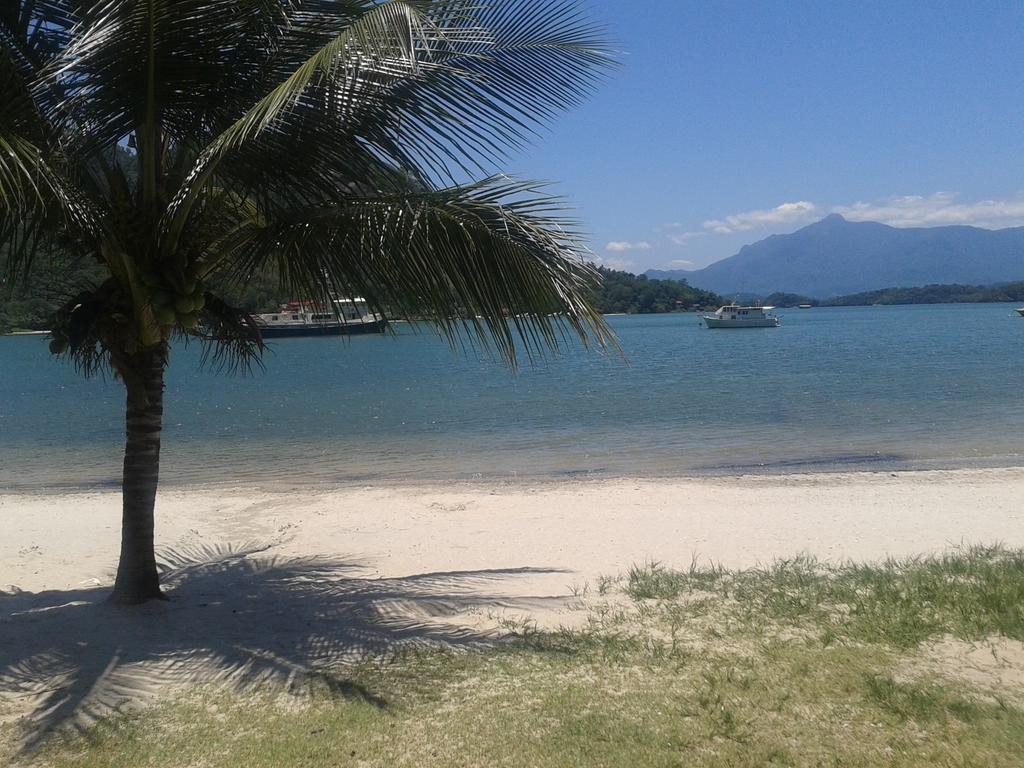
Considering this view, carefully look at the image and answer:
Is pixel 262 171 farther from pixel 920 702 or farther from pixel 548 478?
pixel 548 478

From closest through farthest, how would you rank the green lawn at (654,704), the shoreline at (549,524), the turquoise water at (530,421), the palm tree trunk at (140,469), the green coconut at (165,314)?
the green lawn at (654,704)
the green coconut at (165,314)
the palm tree trunk at (140,469)
the shoreline at (549,524)
the turquoise water at (530,421)

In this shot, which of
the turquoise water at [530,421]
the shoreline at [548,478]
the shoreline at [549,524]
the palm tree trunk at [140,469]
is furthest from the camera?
the turquoise water at [530,421]

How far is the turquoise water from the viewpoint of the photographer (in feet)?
53.0

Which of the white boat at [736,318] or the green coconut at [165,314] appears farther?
the white boat at [736,318]

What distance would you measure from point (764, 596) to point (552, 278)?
265 centimetres

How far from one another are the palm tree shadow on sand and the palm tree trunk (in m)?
0.20

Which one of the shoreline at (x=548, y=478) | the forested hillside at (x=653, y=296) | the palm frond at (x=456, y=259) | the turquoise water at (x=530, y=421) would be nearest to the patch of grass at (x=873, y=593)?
the palm frond at (x=456, y=259)

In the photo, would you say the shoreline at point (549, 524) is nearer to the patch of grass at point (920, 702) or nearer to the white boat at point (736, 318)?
the patch of grass at point (920, 702)

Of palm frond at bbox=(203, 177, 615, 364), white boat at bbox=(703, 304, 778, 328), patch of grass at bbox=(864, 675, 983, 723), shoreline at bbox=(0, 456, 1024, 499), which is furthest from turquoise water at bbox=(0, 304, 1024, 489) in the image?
white boat at bbox=(703, 304, 778, 328)

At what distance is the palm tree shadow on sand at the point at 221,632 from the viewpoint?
452 centimetres

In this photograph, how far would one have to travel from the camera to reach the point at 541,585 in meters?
6.97

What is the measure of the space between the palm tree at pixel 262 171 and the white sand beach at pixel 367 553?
3.27 ft

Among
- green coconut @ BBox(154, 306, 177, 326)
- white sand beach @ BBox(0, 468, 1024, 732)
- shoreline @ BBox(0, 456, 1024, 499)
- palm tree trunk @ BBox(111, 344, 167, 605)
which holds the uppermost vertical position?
green coconut @ BBox(154, 306, 177, 326)

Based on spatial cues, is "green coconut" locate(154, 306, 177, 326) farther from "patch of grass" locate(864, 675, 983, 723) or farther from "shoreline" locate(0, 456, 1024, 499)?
"shoreline" locate(0, 456, 1024, 499)
